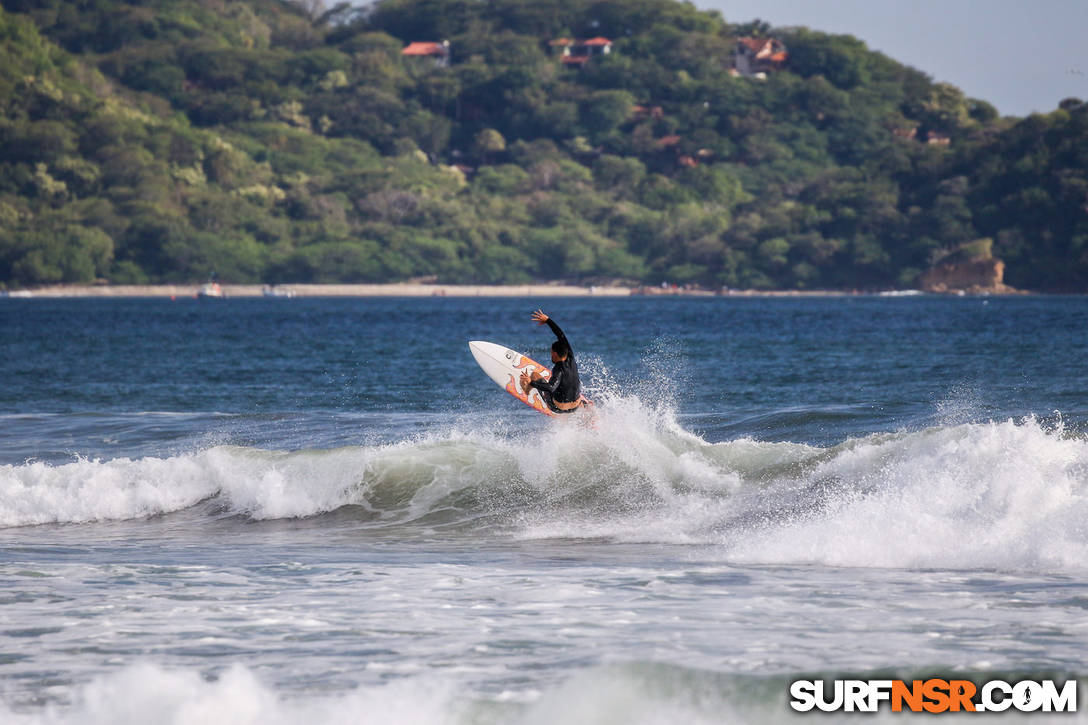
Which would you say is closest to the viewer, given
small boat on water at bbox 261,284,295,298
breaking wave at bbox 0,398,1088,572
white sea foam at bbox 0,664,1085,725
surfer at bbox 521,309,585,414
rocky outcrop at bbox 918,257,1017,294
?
white sea foam at bbox 0,664,1085,725

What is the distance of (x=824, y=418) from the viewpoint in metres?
22.0

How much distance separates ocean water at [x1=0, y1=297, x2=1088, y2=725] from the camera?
8727 millimetres

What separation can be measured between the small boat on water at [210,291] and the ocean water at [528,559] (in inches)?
5748

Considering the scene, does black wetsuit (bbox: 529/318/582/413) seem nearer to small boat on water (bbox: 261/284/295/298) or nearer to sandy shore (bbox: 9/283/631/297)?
sandy shore (bbox: 9/283/631/297)

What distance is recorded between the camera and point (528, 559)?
13281mm

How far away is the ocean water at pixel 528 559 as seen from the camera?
28.6 feet

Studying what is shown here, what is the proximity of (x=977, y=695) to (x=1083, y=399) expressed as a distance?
63.0 ft

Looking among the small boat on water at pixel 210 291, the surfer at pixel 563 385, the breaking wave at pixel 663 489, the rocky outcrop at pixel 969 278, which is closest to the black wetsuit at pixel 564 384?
the surfer at pixel 563 385

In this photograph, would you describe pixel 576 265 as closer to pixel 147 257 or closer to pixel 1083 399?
pixel 147 257

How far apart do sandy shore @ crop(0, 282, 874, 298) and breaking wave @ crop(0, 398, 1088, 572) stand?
15526 centimetres

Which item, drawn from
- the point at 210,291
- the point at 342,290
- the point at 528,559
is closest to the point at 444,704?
the point at 528,559

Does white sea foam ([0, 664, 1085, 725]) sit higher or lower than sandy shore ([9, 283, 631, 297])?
lower

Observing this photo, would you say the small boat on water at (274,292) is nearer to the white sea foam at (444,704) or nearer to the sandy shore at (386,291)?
the sandy shore at (386,291)

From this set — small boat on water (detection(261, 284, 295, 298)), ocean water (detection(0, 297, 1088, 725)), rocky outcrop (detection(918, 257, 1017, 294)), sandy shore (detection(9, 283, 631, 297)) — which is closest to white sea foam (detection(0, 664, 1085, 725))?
ocean water (detection(0, 297, 1088, 725))
